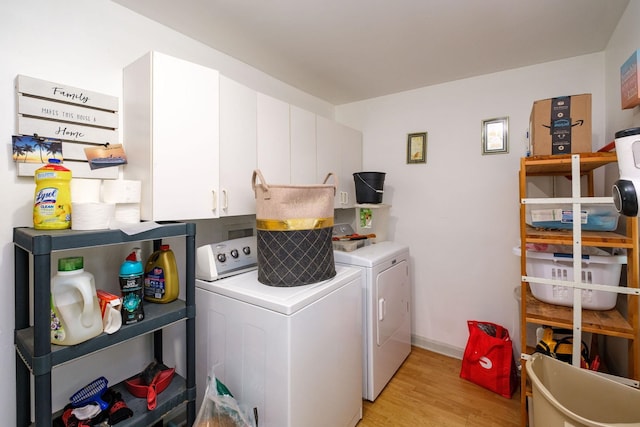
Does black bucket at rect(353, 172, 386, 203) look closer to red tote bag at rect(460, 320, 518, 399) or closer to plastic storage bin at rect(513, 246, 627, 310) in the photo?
plastic storage bin at rect(513, 246, 627, 310)

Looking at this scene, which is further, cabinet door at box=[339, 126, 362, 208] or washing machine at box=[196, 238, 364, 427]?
cabinet door at box=[339, 126, 362, 208]

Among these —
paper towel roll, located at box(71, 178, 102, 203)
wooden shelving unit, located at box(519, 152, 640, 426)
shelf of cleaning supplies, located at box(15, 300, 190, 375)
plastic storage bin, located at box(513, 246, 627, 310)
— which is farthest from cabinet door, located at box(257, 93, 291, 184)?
plastic storage bin, located at box(513, 246, 627, 310)

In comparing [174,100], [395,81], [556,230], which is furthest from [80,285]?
[395,81]

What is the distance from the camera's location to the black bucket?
2.55 m

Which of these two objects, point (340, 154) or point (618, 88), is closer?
point (618, 88)

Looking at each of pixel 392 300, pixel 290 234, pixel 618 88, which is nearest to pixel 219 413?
pixel 290 234

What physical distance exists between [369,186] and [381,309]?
107 centimetres

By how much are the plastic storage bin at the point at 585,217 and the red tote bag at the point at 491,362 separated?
3.18ft

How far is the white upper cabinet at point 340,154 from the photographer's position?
2426 mm

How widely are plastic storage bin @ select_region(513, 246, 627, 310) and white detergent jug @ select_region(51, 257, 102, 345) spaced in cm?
211

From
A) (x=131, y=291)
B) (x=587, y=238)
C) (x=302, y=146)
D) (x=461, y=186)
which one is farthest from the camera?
(x=461, y=186)

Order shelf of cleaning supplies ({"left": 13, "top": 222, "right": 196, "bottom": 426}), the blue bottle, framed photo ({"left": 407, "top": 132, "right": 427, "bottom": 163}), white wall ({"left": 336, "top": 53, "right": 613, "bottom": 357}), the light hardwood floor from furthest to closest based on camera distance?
framed photo ({"left": 407, "top": 132, "right": 427, "bottom": 163})
white wall ({"left": 336, "top": 53, "right": 613, "bottom": 357})
the light hardwood floor
the blue bottle
shelf of cleaning supplies ({"left": 13, "top": 222, "right": 196, "bottom": 426})

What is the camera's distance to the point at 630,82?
4.48 ft

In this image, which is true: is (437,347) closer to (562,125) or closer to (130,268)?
(562,125)
